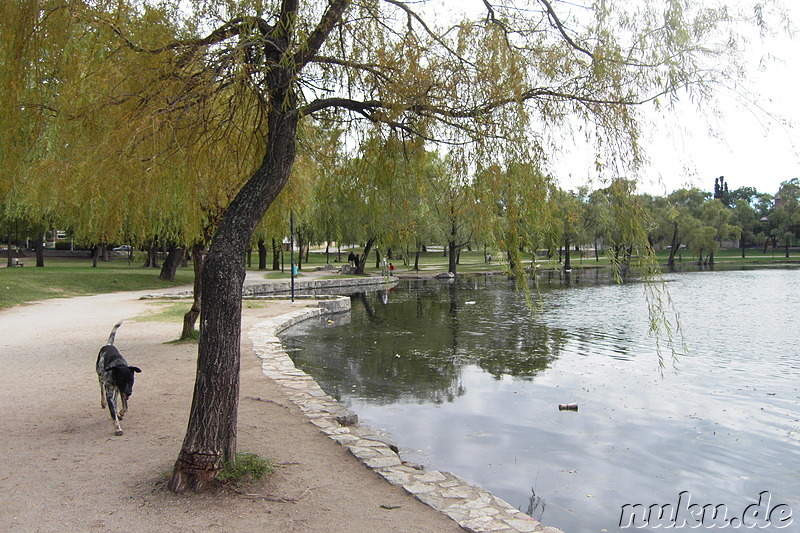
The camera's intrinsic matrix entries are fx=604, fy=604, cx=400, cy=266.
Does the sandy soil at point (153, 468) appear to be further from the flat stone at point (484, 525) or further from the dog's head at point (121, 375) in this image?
the dog's head at point (121, 375)

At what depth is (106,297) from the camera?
22734 mm

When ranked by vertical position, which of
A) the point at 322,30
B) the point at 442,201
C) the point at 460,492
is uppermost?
the point at 322,30

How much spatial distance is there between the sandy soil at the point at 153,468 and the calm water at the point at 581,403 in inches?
60.1

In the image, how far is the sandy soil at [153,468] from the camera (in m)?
Answer: 4.16

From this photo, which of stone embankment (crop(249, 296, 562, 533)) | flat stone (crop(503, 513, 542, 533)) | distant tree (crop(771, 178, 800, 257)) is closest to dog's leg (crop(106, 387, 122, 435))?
stone embankment (crop(249, 296, 562, 533))

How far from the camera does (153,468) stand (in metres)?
5.08

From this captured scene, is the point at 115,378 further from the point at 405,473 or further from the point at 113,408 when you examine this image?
the point at 405,473

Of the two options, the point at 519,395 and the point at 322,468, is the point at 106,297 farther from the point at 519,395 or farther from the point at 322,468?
the point at 322,468

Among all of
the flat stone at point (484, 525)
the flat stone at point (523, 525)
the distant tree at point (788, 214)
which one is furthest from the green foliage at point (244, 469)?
the distant tree at point (788, 214)

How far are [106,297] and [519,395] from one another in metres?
18.3

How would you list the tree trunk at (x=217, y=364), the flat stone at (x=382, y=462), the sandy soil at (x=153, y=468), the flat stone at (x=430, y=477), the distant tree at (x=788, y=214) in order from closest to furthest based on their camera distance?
the sandy soil at (x=153, y=468) → the tree trunk at (x=217, y=364) → the flat stone at (x=430, y=477) → the flat stone at (x=382, y=462) → the distant tree at (x=788, y=214)

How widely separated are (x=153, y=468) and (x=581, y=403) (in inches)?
255

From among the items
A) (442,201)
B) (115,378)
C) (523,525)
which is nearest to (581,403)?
(442,201)

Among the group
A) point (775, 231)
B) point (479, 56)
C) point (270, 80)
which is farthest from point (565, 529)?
point (775, 231)
